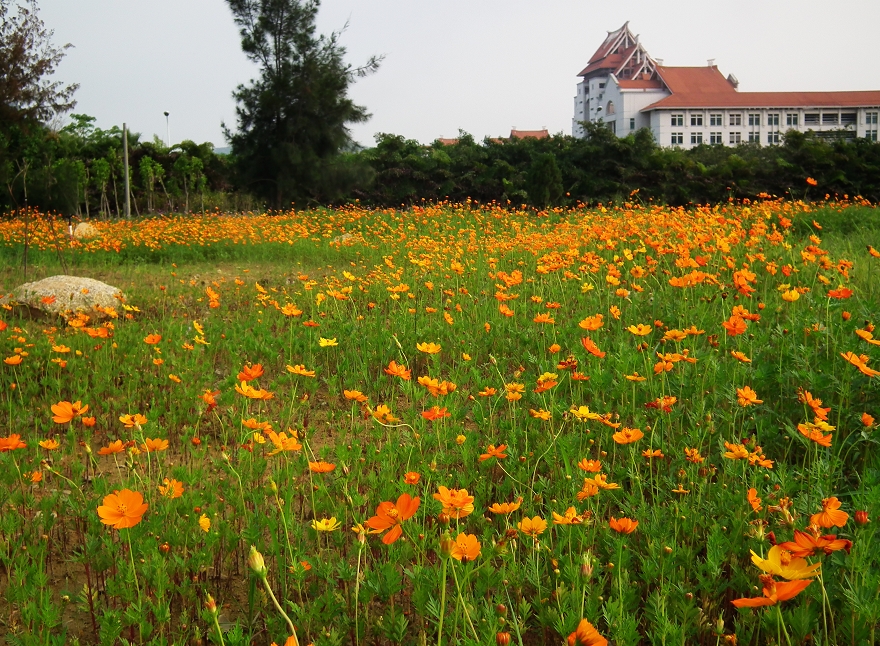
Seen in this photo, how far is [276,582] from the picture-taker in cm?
196

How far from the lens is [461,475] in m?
2.39

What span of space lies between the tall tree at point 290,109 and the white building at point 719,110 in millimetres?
27921

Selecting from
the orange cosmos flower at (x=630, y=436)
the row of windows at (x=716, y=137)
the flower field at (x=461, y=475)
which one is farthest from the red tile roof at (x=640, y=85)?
the orange cosmos flower at (x=630, y=436)

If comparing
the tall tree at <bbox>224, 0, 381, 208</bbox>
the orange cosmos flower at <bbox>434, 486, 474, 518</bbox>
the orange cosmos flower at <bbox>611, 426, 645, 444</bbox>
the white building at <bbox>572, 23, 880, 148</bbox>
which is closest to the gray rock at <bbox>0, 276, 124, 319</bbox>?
the orange cosmos flower at <bbox>611, 426, 645, 444</bbox>

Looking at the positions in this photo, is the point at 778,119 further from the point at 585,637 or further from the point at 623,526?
the point at 585,637

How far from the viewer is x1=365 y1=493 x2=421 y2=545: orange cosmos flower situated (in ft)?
4.00

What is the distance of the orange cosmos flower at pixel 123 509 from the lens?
1.50 metres

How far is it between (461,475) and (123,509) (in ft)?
3.81

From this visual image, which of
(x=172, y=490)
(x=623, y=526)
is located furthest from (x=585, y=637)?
(x=172, y=490)

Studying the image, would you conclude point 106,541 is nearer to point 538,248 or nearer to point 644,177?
point 538,248

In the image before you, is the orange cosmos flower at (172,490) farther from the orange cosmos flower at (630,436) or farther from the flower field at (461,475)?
the orange cosmos flower at (630,436)

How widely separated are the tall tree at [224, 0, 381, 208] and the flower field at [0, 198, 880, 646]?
12719 mm

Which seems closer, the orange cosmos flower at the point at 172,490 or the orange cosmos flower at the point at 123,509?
the orange cosmos flower at the point at 123,509

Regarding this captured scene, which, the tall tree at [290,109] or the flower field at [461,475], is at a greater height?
the tall tree at [290,109]
